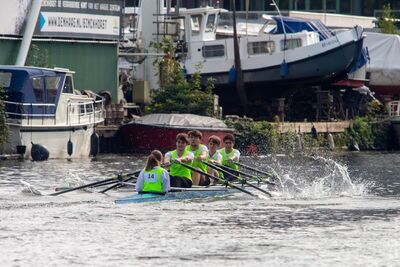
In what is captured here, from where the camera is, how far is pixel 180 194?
30.3m

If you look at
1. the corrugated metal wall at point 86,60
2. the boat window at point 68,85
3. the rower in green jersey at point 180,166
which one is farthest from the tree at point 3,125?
the rower in green jersey at point 180,166

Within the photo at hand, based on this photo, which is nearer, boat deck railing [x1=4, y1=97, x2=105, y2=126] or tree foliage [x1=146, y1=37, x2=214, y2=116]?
boat deck railing [x1=4, y1=97, x2=105, y2=126]

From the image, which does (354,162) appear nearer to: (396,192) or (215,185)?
A: (396,192)

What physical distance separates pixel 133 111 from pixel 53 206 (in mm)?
21968

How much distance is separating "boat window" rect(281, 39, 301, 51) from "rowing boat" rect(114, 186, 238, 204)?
2367cm

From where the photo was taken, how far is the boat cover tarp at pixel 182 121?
152ft

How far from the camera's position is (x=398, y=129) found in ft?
183

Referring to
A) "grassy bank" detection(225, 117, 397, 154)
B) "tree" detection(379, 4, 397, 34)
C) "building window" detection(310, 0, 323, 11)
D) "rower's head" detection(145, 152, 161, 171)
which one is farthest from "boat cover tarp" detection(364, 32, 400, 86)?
"rower's head" detection(145, 152, 161, 171)

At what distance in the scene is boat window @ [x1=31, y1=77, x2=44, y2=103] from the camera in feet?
140

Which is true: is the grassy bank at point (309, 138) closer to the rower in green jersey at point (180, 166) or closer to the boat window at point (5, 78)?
the boat window at point (5, 78)

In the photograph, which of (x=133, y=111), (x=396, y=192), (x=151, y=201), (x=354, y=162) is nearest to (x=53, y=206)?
(x=151, y=201)

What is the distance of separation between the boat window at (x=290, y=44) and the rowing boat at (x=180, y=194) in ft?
77.7

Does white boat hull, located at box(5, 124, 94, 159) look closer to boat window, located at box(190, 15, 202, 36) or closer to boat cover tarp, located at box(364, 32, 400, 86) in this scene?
boat window, located at box(190, 15, 202, 36)

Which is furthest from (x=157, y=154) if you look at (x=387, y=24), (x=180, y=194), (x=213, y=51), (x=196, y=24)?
(x=387, y=24)
